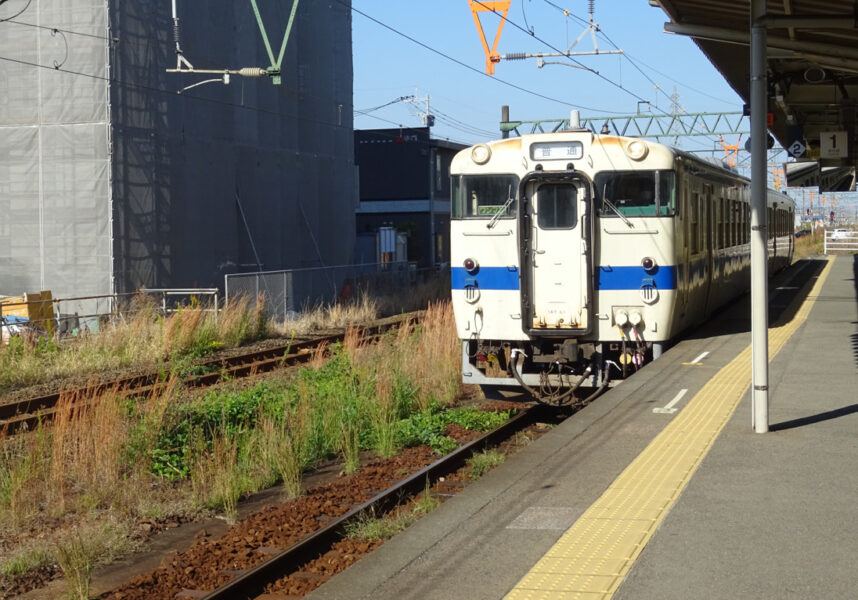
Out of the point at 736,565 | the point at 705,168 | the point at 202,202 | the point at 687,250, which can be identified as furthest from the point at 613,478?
the point at 202,202

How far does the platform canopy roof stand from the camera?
9.80 m

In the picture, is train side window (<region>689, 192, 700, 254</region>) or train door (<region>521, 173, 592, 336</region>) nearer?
train door (<region>521, 173, 592, 336</region>)

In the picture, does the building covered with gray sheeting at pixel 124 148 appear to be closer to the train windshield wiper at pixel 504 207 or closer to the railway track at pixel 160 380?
the railway track at pixel 160 380

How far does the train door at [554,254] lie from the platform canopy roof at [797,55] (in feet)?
6.99

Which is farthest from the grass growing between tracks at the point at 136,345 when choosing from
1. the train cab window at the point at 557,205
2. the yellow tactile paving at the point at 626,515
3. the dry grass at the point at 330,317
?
the yellow tactile paving at the point at 626,515

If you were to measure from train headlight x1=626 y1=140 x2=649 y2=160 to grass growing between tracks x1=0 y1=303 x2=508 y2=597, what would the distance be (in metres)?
3.30

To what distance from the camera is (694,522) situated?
6.12 metres

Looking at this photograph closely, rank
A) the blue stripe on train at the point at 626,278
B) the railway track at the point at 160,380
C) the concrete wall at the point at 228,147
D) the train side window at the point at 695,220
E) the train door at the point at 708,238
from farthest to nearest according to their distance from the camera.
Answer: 1. the concrete wall at the point at 228,147
2. the train door at the point at 708,238
3. the train side window at the point at 695,220
4. the railway track at the point at 160,380
5. the blue stripe on train at the point at 626,278

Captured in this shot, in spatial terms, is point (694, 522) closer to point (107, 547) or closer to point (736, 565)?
point (736, 565)

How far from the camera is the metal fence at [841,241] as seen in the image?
59891 millimetres

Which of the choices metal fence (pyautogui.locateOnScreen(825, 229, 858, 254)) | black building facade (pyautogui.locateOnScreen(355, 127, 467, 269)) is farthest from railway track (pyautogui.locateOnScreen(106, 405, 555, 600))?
metal fence (pyautogui.locateOnScreen(825, 229, 858, 254))

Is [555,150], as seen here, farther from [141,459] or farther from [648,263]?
[141,459]

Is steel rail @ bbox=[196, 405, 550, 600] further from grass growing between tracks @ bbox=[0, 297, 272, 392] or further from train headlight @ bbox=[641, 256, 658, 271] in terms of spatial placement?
grass growing between tracks @ bbox=[0, 297, 272, 392]

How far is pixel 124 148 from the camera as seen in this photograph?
984 inches
